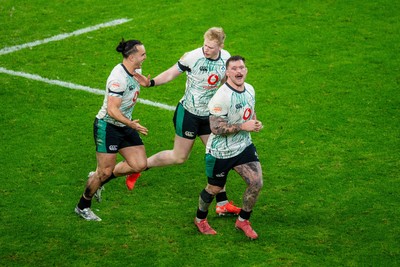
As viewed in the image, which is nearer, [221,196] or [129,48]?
[129,48]

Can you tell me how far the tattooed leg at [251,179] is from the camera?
10.5 m

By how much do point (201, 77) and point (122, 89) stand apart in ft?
4.14

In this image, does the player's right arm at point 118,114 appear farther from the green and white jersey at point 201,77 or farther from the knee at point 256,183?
the knee at point 256,183

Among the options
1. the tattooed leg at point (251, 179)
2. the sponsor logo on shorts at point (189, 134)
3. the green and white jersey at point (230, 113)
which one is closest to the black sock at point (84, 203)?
the sponsor logo on shorts at point (189, 134)

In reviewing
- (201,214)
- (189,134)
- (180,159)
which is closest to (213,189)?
(201,214)

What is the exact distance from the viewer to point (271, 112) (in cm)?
1475

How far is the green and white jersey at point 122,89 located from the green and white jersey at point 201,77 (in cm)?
87

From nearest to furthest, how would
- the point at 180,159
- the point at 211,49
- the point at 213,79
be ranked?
the point at 211,49
the point at 213,79
the point at 180,159

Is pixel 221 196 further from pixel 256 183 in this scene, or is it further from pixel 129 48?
pixel 129 48

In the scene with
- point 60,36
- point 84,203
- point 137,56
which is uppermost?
point 137,56

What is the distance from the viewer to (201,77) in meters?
11.6

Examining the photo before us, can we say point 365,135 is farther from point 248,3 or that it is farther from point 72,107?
point 248,3

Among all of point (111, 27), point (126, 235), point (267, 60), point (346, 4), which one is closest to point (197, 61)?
point (126, 235)

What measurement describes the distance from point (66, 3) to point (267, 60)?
5.61 metres
